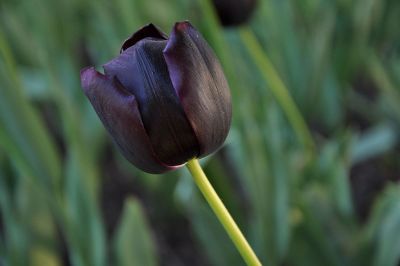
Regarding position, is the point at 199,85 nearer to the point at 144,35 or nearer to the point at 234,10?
the point at 144,35

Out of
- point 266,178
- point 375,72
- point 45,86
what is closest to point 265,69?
point 266,178

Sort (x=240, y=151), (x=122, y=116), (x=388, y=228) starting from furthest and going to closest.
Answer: (x=240, y=151) < (x=388, y=228) < (x=122, y=116)

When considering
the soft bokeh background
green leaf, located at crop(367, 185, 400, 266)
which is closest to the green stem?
the soft bokeh background

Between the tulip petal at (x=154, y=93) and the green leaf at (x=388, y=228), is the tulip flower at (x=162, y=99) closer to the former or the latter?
the tulip petal at (x=154, y=93)

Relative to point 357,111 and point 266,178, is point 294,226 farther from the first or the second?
point 357,111

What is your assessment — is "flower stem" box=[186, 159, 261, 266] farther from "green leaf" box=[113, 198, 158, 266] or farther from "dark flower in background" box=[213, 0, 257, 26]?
"dark flower in background" box=[213, 0, 257, 26]

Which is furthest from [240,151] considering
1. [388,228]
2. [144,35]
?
[144,35]
